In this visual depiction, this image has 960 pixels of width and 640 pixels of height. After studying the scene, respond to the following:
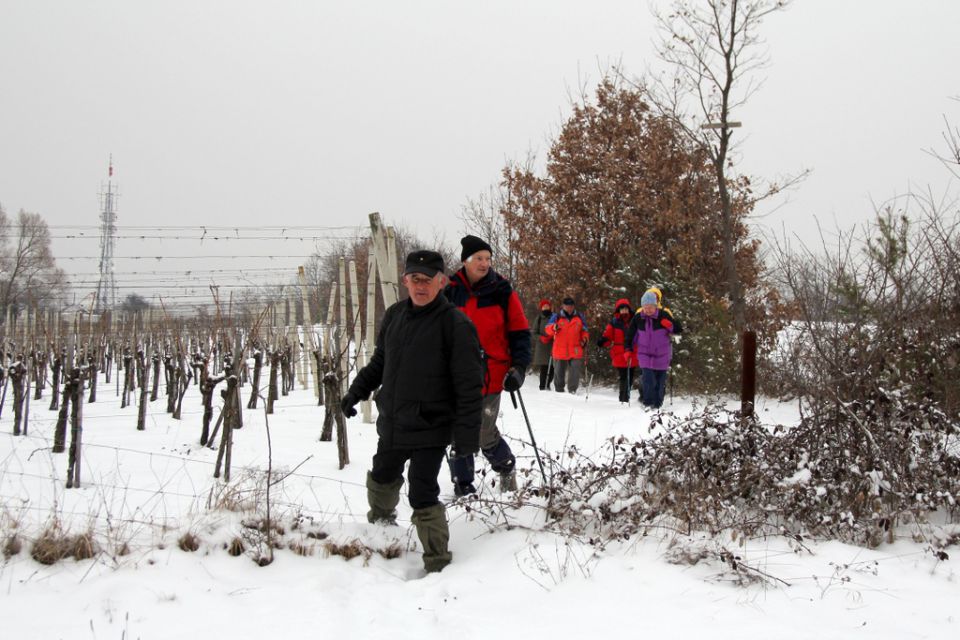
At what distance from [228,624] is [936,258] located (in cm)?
459

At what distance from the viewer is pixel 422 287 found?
10.7 ft

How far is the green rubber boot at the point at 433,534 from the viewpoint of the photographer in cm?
320

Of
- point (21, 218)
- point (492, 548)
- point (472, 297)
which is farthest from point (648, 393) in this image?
point (21, 218)

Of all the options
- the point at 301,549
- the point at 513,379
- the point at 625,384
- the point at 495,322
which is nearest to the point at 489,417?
the point at 513,379

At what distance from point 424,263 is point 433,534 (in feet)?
4.05

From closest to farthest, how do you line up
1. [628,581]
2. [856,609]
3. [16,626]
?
[16,626]
[856,609]
[628,581]

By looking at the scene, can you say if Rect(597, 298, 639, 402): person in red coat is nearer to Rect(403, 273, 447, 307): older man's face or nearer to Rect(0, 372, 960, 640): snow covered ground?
Rect(0, 372, 960, 640): snow covered ground

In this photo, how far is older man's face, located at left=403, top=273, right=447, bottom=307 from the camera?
3.24 meters

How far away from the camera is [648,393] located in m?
8.94

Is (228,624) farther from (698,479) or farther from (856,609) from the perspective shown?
(698,479)

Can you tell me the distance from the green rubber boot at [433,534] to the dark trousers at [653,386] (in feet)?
19.9

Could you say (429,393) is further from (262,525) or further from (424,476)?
(262,525)

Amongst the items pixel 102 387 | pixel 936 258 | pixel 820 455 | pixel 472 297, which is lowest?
pixel 102 387

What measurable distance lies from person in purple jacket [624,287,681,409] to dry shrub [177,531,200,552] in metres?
6.36
